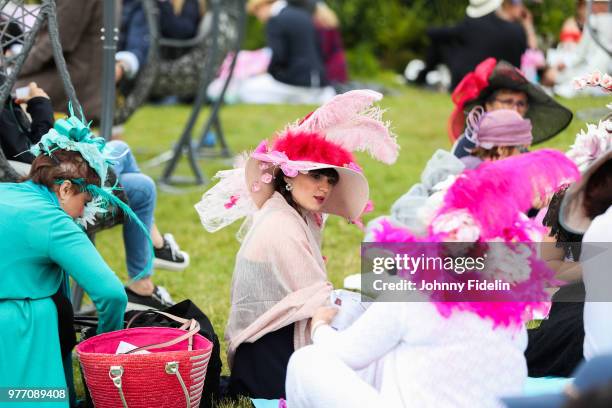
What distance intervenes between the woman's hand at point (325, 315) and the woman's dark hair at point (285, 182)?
0.64 meters

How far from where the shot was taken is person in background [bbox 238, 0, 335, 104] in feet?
40.5

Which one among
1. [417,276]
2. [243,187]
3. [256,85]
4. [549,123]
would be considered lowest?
[256,85]

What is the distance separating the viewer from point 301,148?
368cm

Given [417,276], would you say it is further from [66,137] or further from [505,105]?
[505,105]

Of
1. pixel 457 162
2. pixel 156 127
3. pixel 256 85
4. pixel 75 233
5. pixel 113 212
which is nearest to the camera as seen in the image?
pixel 75 233

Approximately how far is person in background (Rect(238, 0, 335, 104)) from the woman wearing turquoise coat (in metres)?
9.13

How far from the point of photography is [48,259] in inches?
128

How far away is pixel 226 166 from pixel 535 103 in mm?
3925

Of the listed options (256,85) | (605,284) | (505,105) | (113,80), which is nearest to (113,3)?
(113,80)

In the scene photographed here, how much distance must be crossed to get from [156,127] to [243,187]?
7203mm

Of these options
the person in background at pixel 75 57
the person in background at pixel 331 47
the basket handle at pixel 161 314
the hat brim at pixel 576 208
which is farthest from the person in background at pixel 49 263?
the person in background at pixel 331 47

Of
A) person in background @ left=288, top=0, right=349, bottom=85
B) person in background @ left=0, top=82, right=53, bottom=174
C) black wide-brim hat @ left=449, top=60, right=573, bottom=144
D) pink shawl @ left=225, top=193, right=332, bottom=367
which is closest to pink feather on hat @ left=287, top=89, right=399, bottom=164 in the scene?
pink shawl @ left=225, top=193, right=332, bottom=367

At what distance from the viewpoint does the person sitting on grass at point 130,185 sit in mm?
3951

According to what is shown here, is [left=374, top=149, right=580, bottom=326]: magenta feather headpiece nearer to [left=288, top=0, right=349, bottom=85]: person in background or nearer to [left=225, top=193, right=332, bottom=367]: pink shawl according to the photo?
[left=225, top=193, right=332, bottom=367]: pink shawl
